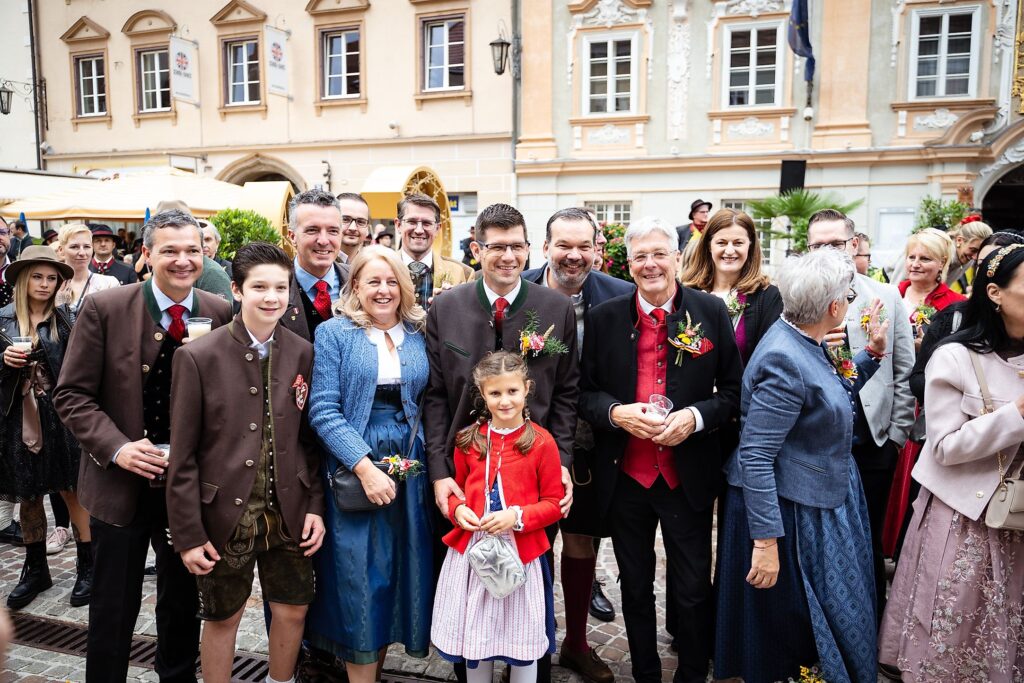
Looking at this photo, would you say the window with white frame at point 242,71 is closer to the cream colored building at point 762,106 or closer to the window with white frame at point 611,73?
the cream colored building at point 762,106

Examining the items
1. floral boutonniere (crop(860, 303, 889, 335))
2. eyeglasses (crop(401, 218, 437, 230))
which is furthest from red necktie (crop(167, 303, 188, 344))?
floral boutonniere (crop(860, 303, 889, 335))

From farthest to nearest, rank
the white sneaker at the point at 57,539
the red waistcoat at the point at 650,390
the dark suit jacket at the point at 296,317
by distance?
the white sneaker at the point at 57,539 < the dark suit jacket at the point at 296,317 < the red waistcoat at the point at 650,390

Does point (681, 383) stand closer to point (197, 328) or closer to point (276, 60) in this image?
Answer: point (197, 328)

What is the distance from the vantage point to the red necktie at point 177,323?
10.6ft

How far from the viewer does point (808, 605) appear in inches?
120

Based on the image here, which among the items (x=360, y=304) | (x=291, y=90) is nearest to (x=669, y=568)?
(x=360, y=304)

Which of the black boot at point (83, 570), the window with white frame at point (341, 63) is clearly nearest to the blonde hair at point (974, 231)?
the black boot at point (83, 570)

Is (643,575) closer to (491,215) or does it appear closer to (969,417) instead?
(969,417)

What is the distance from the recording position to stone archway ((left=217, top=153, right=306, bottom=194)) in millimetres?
17578

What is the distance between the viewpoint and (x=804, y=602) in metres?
3.07

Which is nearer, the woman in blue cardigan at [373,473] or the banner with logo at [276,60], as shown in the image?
the woman in blue cardigan at [373,473]

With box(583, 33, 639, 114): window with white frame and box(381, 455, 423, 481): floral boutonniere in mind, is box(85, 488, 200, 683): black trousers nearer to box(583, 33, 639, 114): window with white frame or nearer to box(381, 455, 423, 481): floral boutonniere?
box(381, 455, 423, 481): floral boutonniere

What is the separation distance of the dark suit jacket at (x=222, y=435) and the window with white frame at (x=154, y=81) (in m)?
18.2

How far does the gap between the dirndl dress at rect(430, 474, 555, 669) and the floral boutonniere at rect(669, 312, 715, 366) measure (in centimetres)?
101
